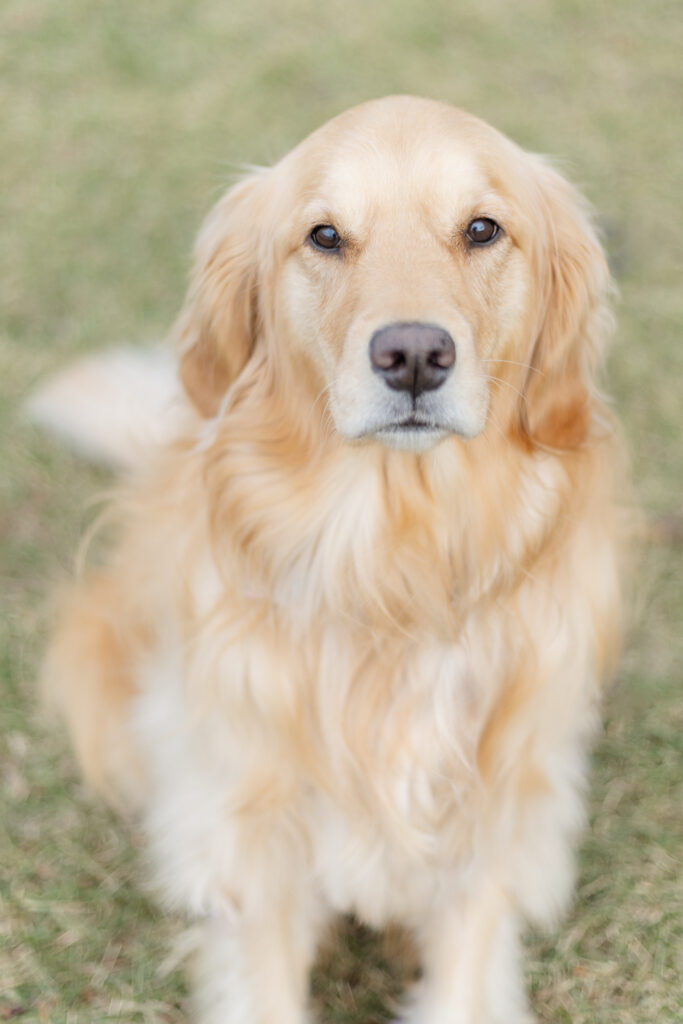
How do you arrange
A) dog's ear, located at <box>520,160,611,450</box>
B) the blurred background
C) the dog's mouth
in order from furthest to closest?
1. the blurred background
2. dog's ear, located at <box>520,160,611,450</box>
3. the dog's mouth

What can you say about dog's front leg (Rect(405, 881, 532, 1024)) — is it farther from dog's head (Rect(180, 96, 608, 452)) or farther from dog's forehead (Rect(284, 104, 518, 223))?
dog's forehead (Rect(284, 104, 518, 223))

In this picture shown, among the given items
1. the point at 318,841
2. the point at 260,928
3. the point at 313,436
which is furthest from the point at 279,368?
the point at 260,928

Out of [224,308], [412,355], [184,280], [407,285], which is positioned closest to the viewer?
[412,355]

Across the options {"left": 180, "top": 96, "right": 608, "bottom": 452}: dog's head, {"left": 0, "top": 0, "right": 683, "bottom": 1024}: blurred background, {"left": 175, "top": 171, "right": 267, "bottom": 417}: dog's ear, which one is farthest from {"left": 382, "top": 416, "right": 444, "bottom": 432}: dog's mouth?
{"left": 0, "top": 0, "right": 683, "bottom": 1024}: blurred background

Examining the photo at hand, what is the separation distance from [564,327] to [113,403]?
1.76 metres

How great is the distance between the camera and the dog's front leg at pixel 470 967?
245 cm

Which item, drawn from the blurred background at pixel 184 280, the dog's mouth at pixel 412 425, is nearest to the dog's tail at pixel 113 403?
the blurred background at pixel 184 280

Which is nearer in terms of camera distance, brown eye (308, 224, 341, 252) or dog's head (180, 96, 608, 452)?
dog's head (180, 96, 608, 452)

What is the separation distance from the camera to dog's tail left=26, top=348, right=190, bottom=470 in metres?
3.47

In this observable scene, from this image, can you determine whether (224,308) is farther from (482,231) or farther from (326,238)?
(482,231)

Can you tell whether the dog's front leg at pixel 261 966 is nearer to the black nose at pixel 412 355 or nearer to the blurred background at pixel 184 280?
the blurred background at pixel 184 280

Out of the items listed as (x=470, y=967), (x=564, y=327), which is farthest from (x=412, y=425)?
(x=470, y=967)

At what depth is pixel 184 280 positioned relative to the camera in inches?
187

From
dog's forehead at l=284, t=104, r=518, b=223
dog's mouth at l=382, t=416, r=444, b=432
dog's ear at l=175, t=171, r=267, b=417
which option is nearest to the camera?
dog's mouth at l=382, t=416, r=444, b=432
